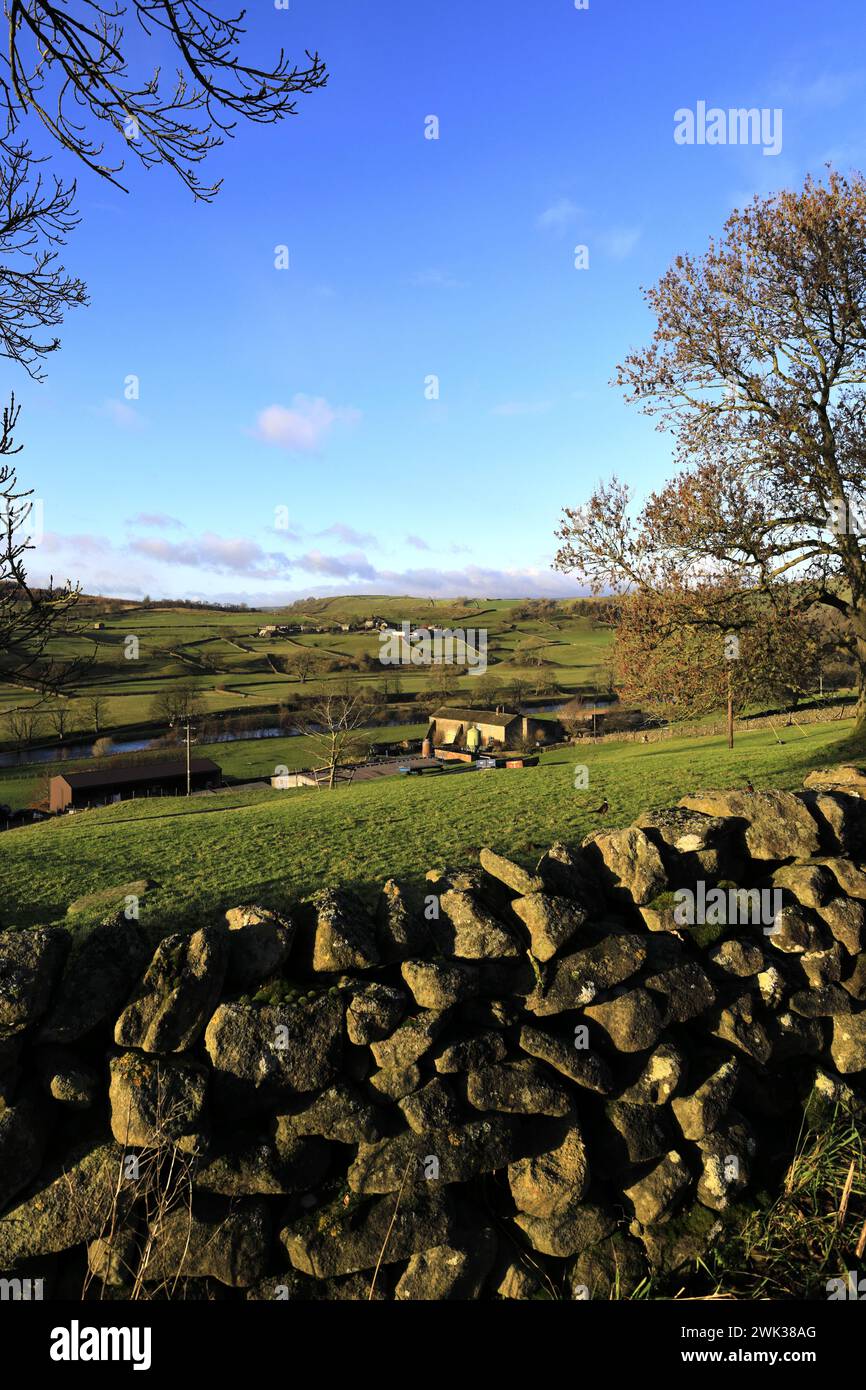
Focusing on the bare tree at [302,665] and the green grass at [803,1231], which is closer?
the green grass at [803,1231]

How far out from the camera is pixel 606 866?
6449 mm

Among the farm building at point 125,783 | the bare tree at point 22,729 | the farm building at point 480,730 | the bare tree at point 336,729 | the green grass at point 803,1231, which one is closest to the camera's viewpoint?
the green grass at point 803,1231

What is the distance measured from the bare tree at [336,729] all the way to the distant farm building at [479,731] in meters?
10.5

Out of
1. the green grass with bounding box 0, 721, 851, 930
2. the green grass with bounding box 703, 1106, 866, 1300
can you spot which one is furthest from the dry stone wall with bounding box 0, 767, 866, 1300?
the green grass with bounding box 0, 721, 851, 930

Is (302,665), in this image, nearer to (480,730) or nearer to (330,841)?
(480,730)

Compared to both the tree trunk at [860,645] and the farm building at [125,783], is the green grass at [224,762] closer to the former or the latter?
the farm building at [125,783]

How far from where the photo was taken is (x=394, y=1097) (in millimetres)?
4730

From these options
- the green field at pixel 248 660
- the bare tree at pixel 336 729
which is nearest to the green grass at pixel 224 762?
the bare tree at pixel 336 729

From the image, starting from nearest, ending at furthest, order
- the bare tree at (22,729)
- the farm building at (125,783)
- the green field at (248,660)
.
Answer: the farm building at (125,783) → the bare tree at (22,729) → the green field at (248,660)

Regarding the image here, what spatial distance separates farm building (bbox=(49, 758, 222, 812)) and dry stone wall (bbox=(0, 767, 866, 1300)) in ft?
198

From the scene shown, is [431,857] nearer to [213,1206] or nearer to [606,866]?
[606,866]

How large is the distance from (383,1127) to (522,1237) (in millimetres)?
1293

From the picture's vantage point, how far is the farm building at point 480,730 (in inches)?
3435

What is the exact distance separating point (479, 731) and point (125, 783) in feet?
145
